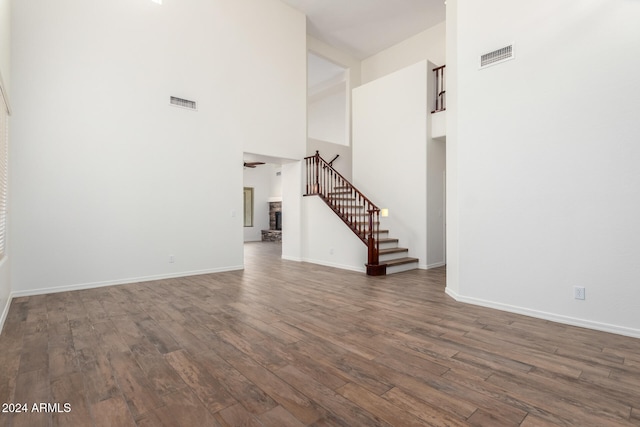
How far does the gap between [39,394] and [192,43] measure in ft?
17.7

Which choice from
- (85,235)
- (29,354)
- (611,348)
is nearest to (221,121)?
(85,235)

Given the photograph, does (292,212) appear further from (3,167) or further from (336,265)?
(3,167)

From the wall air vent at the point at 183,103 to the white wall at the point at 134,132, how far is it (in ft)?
0.32

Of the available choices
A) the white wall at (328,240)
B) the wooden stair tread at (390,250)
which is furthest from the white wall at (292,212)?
the wooden stair tread at (390,250)

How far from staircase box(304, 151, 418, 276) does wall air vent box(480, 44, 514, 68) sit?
8.86 ft

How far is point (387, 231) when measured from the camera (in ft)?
22.1

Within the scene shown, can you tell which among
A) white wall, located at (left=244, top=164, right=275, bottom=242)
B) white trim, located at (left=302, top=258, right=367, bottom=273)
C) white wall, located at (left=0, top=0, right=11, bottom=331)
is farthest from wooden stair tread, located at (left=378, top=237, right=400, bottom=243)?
white wall, located at (left=244, top=164, right=275, bottom=242)

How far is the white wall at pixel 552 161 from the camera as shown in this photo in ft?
9.32

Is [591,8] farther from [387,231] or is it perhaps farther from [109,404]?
[109,404]

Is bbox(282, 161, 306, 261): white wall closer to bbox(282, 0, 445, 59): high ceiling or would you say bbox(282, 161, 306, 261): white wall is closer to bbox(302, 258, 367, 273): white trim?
bbox(302, 258, 367, 273): white trim

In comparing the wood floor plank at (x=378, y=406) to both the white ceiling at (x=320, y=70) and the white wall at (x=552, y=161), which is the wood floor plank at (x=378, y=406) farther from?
the white ceiling at (x=320, y=70)

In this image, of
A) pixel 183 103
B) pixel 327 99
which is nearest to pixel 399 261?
pixel 183 103

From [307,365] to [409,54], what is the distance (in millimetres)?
8389

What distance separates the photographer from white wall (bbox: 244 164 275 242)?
13.0 metres
